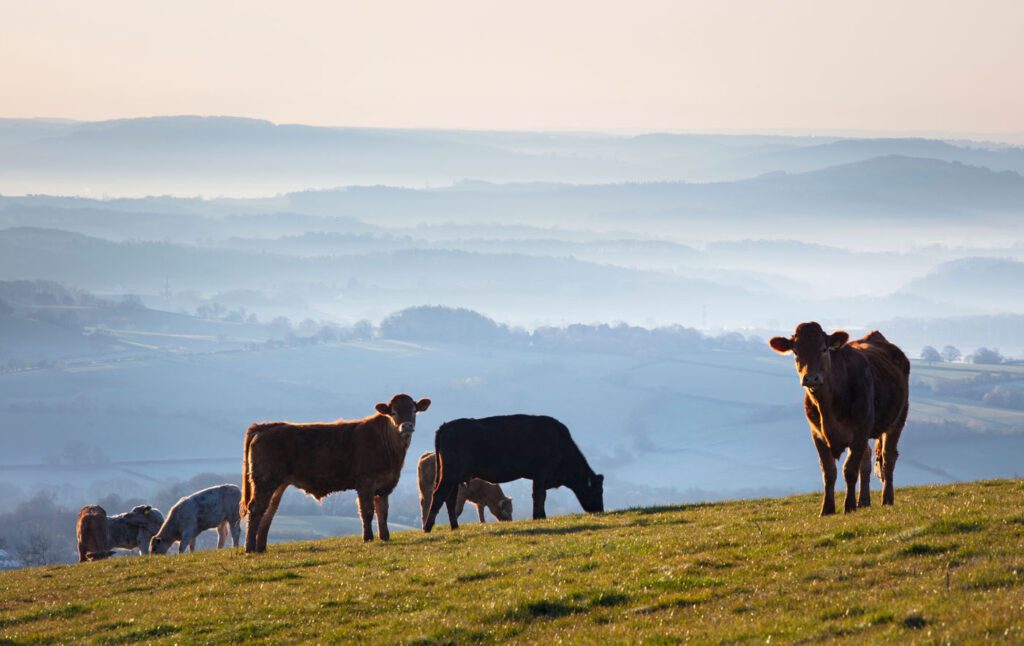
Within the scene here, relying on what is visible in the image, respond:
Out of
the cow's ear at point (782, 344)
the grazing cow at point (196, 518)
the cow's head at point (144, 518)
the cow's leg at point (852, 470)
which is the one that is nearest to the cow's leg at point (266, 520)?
the grazing cow at point (196, 518)

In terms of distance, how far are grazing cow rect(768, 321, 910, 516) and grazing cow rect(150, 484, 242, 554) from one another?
764 inches

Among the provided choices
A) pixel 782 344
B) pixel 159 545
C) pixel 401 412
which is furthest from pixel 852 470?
pixel 159 545

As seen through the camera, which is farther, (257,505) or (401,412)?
(401,412)

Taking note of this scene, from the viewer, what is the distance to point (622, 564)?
16.4 metres

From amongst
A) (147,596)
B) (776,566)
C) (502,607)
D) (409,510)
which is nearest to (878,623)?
(776,566)

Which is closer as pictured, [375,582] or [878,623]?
[878,623]

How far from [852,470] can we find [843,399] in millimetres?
1162

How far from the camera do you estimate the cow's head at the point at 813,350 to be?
18531 mm

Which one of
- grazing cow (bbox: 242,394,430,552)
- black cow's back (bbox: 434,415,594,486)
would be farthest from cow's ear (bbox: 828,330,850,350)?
black cow's back (bbox: 434,415,594,486)

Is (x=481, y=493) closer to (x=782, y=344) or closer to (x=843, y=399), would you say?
(x=782, y=344)

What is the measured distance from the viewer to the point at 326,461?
2456 centimetres

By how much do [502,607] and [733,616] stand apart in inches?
115

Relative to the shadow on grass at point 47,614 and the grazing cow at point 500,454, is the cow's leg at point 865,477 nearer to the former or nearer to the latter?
the grazing cow at point 500,454

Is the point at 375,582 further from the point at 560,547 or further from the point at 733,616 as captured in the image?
the point at 733,616
